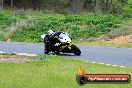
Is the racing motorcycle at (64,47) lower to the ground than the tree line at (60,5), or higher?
higher

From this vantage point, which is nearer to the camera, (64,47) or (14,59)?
(14,59)

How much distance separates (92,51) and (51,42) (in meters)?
2.48

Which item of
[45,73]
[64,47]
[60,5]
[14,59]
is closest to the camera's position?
[45,73]

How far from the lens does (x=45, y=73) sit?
41.5 feet

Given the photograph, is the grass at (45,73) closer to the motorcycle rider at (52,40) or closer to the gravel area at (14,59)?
the gravel area at (14,59)

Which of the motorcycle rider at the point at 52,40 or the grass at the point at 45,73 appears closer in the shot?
the grass at the point at 45,73

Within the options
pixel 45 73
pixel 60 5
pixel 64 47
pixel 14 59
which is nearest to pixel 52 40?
pixel 64 47

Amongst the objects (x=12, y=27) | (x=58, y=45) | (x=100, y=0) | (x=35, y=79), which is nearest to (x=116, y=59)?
(x=58, y=45)

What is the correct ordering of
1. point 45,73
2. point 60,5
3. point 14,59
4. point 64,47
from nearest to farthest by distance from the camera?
1. point 45,73
2. point 14,59
3. point 64,47
4. point 60,5

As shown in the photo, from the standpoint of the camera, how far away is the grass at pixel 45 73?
1069 cm

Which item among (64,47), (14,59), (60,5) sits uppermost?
(14,59)

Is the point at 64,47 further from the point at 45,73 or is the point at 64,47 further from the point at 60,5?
the point at 60,5

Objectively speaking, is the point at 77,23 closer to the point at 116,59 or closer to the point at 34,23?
the point at 34,23

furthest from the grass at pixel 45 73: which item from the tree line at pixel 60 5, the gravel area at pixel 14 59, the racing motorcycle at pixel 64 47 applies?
the tree line at pixel 60 5
